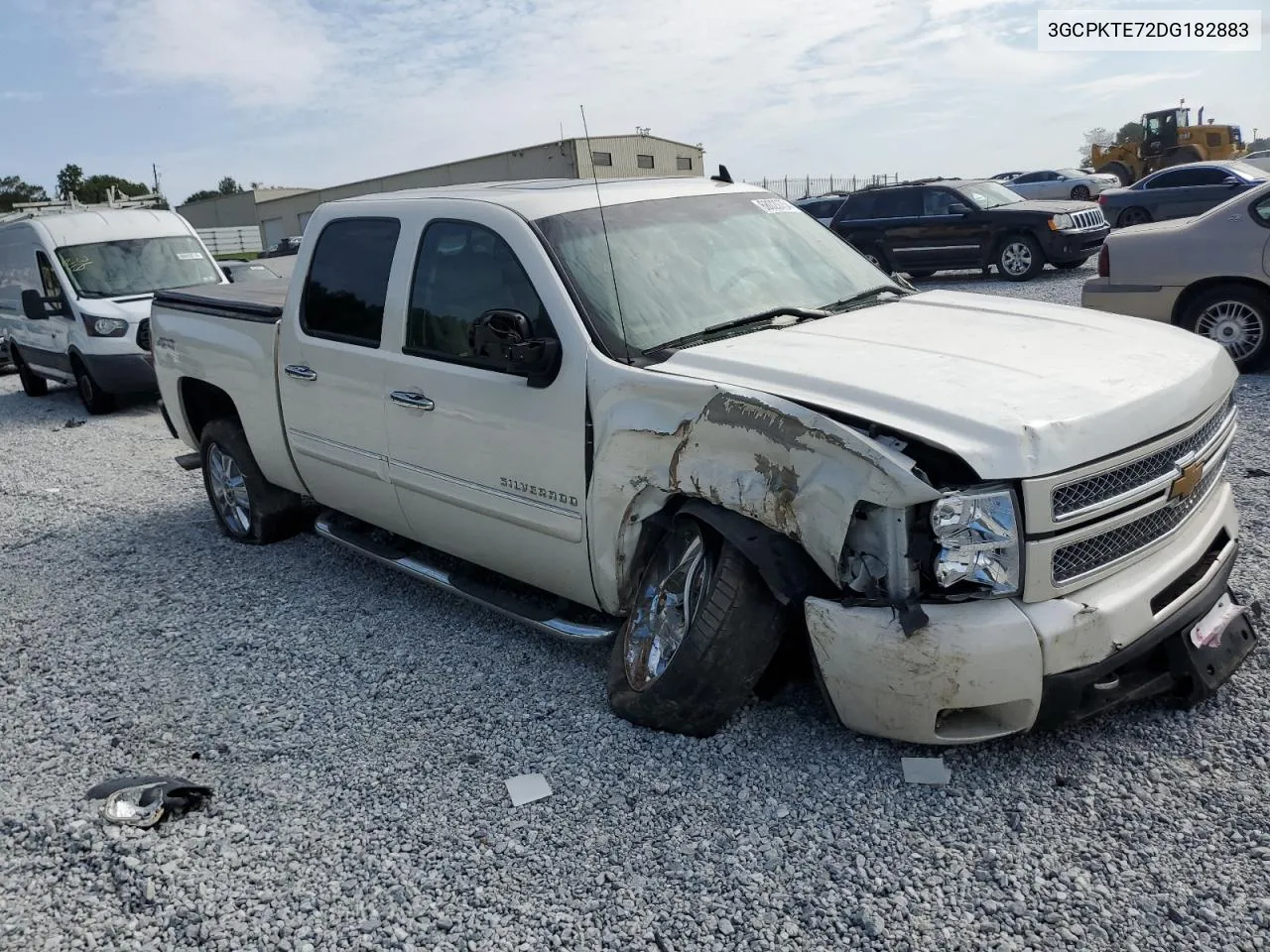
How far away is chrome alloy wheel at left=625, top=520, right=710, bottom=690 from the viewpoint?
3.54m

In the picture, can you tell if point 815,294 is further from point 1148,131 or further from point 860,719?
point 1148,131

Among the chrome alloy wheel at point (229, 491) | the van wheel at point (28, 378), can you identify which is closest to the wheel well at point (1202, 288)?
the chrome alloy wheel at point (229, 491)

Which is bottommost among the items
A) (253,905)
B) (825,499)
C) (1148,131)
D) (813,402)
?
(253,905)

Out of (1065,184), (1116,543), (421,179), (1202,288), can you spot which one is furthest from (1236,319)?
(421,179)

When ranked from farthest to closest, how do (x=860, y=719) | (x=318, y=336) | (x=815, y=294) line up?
1. (x=318, y=336)
2. (x=815, y=294)
3. (x=860, y=719)

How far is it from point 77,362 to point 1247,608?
37.7 feet

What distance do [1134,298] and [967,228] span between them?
7.67 m

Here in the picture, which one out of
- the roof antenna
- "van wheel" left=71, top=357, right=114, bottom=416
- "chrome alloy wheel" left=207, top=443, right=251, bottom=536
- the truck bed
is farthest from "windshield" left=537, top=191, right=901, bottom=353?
"van wheel" left=71, top=357, right=114, bottom=416

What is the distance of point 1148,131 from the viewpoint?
3134 centimetres

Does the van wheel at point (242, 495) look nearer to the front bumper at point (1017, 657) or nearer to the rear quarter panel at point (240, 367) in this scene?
the rear quarter panel at point (240, 367)

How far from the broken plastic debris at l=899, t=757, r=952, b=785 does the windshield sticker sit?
2.49m

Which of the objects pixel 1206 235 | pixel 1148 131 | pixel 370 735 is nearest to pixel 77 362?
pixel 370 735

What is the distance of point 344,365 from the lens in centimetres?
474

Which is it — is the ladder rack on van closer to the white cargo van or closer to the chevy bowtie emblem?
the white cargo van
